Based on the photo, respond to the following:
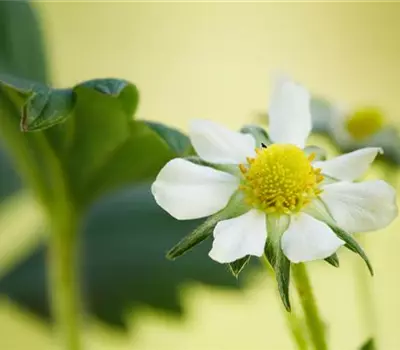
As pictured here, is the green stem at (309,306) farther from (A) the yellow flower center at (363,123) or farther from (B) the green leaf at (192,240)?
(A) the yellow flower center at (363,123)

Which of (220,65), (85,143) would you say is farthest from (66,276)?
(220,65)

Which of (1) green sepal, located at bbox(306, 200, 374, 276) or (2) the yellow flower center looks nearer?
(1) green sepal, located at bbox(306, 200, 374, 276)

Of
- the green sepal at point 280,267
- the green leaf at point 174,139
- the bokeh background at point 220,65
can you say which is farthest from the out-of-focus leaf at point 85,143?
the bokeh background at point 220,65

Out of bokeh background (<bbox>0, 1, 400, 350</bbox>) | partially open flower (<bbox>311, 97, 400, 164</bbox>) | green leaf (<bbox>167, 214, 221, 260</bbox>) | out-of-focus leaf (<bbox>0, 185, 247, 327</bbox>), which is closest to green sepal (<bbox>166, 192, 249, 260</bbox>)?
green leaf (<bbox>167, 214, 221, 260</bbox>)

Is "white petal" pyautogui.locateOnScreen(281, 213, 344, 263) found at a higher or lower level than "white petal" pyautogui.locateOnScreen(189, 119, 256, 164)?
lower

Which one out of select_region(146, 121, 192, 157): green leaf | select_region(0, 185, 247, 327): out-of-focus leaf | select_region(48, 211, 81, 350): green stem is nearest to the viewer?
select_region(146, 121, 192, 157): green leaf

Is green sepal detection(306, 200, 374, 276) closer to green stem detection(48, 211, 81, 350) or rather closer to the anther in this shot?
the anther

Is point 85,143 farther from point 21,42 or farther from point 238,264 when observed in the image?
point 238,264
